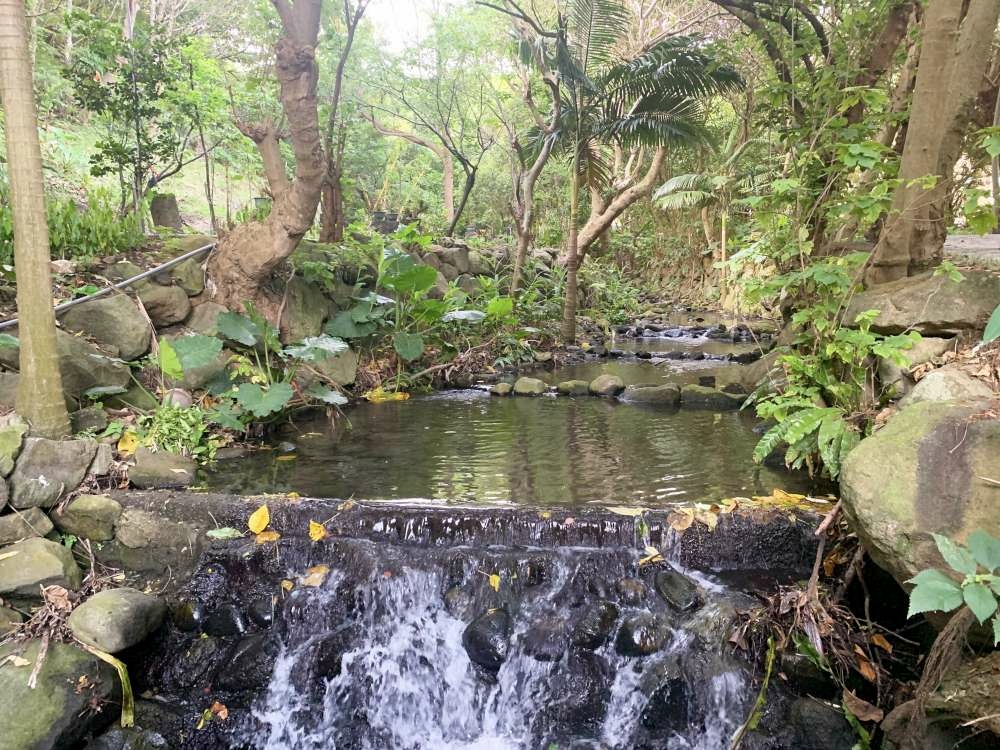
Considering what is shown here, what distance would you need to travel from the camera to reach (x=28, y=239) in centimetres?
447

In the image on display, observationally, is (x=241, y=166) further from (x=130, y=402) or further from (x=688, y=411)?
(x=688, y=411)

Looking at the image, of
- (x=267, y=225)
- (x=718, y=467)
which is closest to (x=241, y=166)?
(x=267, y=225)

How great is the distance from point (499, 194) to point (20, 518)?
18.5 metres

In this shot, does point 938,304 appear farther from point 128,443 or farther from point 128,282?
point 128,282

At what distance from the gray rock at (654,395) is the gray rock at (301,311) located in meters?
4.38

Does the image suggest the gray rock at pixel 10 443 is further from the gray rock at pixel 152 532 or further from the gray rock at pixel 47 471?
the gray rock at pixel 152 532

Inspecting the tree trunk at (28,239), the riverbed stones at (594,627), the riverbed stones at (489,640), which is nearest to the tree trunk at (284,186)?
the tree trunk at (28,239)

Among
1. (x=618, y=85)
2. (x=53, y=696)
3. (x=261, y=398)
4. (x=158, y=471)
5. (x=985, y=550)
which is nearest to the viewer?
(x=985, y=550)

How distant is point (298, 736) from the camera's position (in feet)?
11.7

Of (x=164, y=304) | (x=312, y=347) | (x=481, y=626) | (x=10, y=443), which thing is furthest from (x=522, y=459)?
(x=164, y=304)

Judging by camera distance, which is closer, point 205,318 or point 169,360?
point 169,360

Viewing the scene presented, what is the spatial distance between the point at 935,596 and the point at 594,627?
6.59 feet

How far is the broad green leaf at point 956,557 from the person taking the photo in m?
2.14

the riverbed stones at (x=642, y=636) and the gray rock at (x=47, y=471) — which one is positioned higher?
the gray rock at (x=47, y=471)
